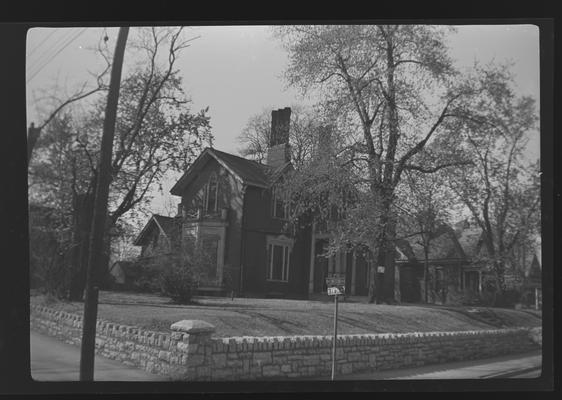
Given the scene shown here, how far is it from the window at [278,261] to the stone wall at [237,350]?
709 mm

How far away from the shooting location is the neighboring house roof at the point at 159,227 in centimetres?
657

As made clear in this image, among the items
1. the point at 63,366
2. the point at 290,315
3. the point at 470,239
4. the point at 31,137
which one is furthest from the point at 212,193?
the point at 470,239

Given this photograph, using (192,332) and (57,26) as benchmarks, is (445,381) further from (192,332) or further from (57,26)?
(57,26)

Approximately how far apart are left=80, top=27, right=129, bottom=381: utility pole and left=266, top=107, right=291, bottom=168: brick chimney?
1760 mm

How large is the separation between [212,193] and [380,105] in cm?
232

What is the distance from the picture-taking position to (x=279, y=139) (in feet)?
23.3

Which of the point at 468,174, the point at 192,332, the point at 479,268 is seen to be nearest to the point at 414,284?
the point at 479,268

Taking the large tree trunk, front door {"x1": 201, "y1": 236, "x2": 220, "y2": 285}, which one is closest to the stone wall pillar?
front door {"x1": 201, "y1": 236, "x2": 220, "y2": 285}

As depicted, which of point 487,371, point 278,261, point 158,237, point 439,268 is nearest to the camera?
point 158,237

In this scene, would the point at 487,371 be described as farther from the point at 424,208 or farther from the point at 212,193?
the point at 212,193

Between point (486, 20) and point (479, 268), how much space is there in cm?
288

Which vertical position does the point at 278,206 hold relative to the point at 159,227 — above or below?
above

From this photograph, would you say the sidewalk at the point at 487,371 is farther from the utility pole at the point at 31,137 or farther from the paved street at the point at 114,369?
→ the utility pole at the point at 31,137

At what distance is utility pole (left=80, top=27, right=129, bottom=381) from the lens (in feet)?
20.5
